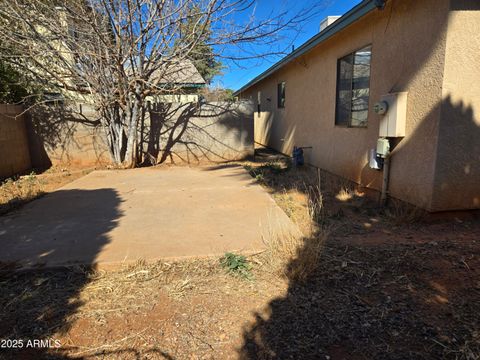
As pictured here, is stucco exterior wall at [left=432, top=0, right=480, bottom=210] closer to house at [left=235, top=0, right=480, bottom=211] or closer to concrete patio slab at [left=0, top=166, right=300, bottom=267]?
house at [left=235, top=0, right=480, bottom=211]

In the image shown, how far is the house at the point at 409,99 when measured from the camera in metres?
3.49

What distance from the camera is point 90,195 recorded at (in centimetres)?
523

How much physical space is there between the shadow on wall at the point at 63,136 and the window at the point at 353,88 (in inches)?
255

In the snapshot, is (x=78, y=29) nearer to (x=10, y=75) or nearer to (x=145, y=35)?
(x=145, y=35)

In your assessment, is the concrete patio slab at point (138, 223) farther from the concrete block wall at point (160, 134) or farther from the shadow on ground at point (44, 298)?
the concrete block wall at point (160, 134)

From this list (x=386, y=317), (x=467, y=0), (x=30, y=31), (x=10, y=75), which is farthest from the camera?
(x=10, y=75)

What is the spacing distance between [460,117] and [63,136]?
29.5 ft

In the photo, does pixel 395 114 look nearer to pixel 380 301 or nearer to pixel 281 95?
pixel 380 301

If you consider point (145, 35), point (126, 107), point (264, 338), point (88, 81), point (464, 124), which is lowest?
point (264, 338)

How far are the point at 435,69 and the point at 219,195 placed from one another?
3512mm

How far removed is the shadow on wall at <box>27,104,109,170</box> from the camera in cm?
817

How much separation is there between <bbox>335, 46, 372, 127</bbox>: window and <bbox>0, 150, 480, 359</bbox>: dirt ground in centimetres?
289

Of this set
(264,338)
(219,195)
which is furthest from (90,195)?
(264,338)

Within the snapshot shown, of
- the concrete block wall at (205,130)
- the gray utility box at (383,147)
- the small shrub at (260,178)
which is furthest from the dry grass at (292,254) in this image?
the concrete block wall at (205,130)
